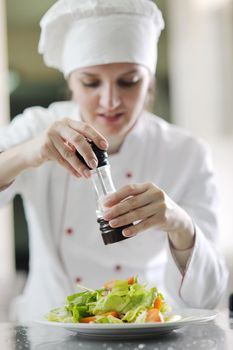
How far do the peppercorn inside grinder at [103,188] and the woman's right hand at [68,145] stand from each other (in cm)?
2

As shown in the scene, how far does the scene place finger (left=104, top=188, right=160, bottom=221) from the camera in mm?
1368

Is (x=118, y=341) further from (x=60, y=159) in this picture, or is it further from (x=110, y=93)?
(x=110, y=93)

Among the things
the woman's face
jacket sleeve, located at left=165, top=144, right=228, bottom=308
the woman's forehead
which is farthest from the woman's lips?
jacket sleeve, located at left=165, top=144, right=228, bottom=308

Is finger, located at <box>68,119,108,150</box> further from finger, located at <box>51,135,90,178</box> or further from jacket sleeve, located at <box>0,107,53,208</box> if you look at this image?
jacket sleeve, located at <box>0,107,53,208</box>

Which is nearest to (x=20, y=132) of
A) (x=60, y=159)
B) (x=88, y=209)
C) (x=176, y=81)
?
(x=88, y=209)

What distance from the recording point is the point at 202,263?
1.65 metres

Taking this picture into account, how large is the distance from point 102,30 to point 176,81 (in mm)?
3016

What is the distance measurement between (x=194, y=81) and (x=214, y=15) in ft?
1.52

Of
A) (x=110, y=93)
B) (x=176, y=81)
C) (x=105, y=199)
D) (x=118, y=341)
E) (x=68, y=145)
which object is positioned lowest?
(x=118, y=341)

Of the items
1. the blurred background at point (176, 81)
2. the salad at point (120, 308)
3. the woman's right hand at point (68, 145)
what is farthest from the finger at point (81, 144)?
the blurred background at point (176, 81)

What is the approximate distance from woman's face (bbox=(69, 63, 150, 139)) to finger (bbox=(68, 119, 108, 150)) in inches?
12.3

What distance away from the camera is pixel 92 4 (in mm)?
1777

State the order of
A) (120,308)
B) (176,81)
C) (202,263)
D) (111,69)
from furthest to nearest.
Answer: (176,81), (111,69), (202,263), (120,308)

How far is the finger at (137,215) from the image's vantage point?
1368 mm
